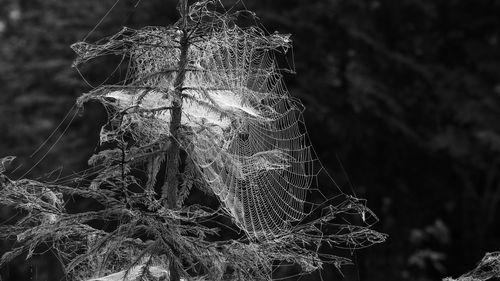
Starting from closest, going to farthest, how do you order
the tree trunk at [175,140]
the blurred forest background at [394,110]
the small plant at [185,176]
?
the small plant at [185,176], the tree trunk at [175,140], the blurred forest background at [394,110]

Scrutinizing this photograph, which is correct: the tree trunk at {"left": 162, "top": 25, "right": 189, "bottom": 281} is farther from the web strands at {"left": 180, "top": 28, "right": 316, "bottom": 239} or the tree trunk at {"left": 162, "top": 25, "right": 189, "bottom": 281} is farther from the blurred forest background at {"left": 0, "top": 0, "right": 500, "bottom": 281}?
the blurred forest background at {"left": 0, "top": 0, "right": 500, "bottom": 281}

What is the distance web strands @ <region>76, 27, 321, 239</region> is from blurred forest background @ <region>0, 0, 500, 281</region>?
5.76 m

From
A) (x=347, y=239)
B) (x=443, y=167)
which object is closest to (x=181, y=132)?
(x=347, y=239)

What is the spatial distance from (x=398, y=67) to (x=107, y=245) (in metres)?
7.90

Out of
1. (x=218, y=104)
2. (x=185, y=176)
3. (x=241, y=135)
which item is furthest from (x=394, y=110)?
(x=218, y=104)

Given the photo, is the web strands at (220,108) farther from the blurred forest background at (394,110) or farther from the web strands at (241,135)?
the blurred forest background at (394,110)

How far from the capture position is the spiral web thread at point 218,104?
101 inches

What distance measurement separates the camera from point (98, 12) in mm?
11664

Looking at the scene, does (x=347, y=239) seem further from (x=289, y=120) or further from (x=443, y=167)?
(x=443, y=167)

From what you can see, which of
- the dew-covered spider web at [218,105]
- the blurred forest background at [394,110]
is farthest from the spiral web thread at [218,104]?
the blurred forest background at [394,110]

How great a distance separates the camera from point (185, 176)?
283 cm

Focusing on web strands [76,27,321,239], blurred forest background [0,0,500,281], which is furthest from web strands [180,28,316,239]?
blurred forest background [0,0,500,281]

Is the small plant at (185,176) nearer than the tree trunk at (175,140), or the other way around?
the small plant at (185,176)

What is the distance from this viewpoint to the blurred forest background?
30.9 feet
